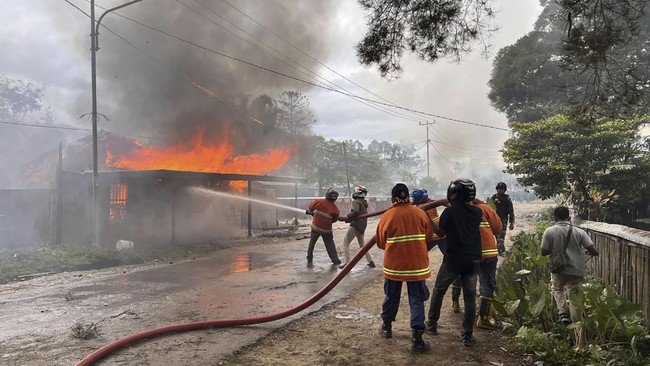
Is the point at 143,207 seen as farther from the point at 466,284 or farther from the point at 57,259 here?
the point at 466,284

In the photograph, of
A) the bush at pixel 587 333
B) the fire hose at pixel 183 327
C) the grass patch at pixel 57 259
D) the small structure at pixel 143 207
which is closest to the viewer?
the bush at pixel 587 333

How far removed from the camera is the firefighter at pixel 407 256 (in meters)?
4.23

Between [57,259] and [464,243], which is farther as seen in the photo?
[57,259]

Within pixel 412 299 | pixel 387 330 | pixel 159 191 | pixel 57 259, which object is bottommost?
pixel 57 259

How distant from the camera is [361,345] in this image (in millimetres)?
4312

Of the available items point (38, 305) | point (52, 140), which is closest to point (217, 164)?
point (38, 305)

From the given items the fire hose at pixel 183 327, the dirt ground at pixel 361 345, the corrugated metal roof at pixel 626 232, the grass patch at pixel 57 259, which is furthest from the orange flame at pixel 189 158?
the corrugated metal roof at pixel 626 232

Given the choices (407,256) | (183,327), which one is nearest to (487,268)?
(407,256)

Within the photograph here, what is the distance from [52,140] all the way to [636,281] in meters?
41.1

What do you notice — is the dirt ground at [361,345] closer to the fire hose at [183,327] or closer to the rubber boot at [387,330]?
the rubber boot at [387,330]

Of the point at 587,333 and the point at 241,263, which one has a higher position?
the point at 587,333

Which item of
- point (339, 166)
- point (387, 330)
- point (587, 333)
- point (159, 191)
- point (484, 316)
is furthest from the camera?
point (339, 166)

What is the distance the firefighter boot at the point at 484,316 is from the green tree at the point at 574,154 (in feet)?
26.9

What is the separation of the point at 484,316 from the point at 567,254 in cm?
110
